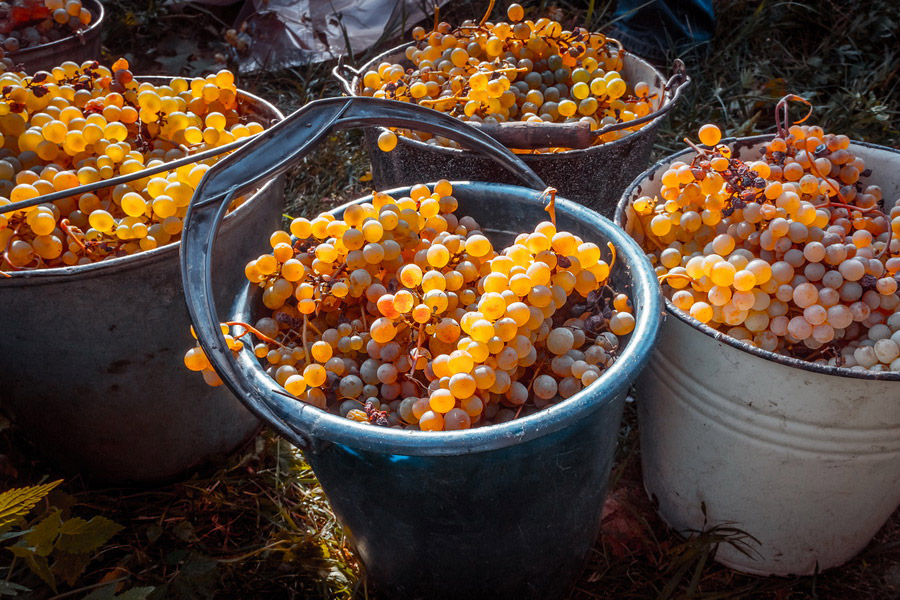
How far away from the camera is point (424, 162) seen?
1710 mm

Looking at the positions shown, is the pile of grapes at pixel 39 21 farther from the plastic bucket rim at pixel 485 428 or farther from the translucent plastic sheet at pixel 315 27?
the plastic bucket rim at pixel 485 428

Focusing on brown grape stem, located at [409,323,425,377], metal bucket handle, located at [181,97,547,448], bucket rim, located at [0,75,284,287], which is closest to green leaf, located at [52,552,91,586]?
bucket rim, located at [0,75,284,287]

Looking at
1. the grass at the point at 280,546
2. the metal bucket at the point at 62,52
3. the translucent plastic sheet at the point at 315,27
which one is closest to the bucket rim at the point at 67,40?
the metal bucket at the point at 62,52

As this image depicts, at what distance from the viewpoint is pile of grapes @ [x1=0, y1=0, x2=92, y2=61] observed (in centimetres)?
223

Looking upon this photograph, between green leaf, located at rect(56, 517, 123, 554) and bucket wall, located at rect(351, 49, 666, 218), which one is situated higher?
bucket wall, located at rect(351, 49, 666, 218)

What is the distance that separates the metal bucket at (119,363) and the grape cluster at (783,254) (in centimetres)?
91

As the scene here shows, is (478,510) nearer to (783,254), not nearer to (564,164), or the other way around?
(783,254)

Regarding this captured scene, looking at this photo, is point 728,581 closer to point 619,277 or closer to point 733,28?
point 619,277

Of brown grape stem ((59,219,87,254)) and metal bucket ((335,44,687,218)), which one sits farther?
metal bucket ((335,44,687,218))

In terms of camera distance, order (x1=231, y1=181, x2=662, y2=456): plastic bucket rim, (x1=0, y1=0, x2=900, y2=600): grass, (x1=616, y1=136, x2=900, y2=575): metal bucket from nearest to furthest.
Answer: (x1=231, y1=181, x2=662, y2=456): plastic bucket rim < (x1=616, y1=136, x2=900, y2=575): metal bucket < (x1=0, y1=0, x2=900, y2=600): grass

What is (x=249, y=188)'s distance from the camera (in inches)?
45.2

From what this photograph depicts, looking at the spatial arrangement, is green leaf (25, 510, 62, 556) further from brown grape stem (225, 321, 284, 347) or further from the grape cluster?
the grape cluster

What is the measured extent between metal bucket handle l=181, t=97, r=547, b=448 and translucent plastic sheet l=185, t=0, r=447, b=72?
7.01 feet

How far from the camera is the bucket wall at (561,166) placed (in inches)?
64.7
